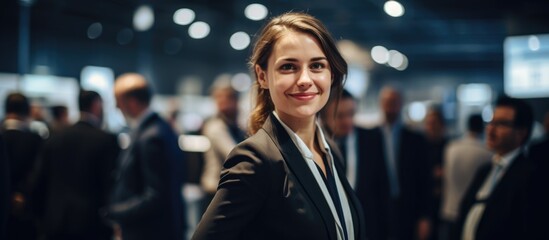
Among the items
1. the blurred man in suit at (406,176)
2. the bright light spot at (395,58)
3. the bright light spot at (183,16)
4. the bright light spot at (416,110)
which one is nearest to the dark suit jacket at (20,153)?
the blurred man in suit at (406,176)

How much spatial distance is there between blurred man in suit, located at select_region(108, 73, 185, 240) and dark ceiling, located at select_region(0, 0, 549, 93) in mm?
4380

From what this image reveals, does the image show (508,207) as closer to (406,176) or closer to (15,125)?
(406,176)

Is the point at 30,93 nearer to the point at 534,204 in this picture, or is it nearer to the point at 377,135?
the point at 377,135

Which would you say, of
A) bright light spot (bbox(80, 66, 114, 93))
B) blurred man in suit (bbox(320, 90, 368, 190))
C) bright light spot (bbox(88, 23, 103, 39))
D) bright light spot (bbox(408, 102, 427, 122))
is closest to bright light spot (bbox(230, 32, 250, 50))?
bright light spot (bbox(88, 23, 103, 39))

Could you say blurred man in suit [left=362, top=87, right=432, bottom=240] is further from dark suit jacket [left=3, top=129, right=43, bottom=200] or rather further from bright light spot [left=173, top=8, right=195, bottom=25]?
bright light spot [left=173, top=8, right=195, bottom=25]

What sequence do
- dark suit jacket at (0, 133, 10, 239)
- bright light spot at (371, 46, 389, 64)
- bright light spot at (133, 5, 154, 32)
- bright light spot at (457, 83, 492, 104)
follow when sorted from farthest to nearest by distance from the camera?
1. bright light spot at (457, 83, 492, 104)
2. bright light spot at (371, 46, 389, 64)
3. bright light spot at (133, 5, 154, 32)
4. dark suit jacket at (0, 133, 10, 239)

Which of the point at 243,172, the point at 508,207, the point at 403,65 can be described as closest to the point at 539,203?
the point at 508,207

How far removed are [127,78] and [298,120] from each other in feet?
7.64

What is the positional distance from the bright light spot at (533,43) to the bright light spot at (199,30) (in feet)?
27.6

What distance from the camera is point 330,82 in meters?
1.64

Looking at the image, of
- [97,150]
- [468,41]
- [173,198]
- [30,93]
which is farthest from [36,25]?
[468,41]

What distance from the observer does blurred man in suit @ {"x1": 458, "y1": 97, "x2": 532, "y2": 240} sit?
9.36 feet

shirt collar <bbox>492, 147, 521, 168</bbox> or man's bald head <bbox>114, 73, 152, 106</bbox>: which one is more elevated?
man's bald head <bbox>114, 73, 152, 106</bbox>

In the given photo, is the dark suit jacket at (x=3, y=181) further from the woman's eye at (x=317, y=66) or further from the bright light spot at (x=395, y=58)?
the bright light spot at (x=395, y=58)
